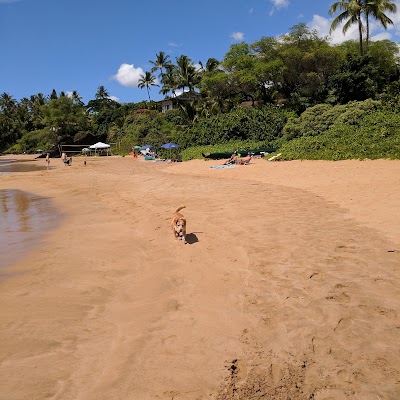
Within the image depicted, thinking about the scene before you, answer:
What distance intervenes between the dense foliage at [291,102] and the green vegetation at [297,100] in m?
0.08

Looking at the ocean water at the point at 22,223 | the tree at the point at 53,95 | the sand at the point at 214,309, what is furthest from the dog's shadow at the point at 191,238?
the tree at the point at 53,95

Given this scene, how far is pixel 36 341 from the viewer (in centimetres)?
347

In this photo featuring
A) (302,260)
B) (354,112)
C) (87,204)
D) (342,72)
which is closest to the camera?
(302,260)

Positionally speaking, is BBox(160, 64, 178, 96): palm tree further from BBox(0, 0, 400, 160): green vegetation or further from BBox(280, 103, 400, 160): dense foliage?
BBox(280, 103, 400, 160): dense foliage

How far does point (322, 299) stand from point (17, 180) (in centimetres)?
2332

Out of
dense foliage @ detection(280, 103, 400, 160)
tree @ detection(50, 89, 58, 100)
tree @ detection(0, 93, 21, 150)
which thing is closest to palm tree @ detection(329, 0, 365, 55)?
dense foliage @ detection(280, 103, 400, 160)

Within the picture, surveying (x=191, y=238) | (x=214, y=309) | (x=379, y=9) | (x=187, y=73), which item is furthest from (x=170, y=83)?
(x=214, y=309)

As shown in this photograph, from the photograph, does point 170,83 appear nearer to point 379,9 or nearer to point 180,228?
point 379,9

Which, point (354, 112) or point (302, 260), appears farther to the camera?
point (354, 112)

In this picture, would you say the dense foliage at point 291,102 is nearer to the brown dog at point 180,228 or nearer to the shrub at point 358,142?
the shrub at point 358,142

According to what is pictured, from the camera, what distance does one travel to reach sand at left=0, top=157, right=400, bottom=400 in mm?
2797

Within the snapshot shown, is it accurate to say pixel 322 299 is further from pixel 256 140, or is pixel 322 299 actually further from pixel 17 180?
pixel 256 140

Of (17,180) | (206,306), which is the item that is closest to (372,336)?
(206,306)

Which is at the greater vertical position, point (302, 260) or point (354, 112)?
point (354, 112)
